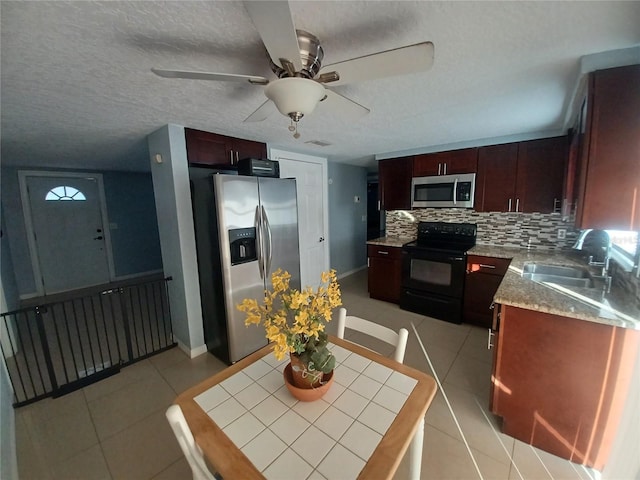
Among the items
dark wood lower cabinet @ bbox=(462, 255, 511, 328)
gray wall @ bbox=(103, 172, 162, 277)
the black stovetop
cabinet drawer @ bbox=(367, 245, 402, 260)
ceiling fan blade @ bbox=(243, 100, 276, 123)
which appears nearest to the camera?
ceiling fan blade @ bbox=(243, 100, 276, 123)

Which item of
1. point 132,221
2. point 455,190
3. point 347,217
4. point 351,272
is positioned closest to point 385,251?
point 455,190

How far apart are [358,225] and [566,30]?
4.23m

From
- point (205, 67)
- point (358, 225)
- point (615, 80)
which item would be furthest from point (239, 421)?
point (358, 225)

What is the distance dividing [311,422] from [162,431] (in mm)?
1438

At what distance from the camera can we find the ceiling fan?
750 mm

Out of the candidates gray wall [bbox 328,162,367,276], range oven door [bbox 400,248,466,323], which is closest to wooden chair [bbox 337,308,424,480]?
range oven door [bbox 400,248,466,323]

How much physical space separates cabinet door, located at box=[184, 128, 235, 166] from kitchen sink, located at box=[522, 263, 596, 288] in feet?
9.65

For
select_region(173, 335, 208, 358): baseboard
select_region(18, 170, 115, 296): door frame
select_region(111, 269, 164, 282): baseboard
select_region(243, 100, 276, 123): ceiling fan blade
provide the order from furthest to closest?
1. select_region(111, 269, 164, 282): baseboard
2. select_region(18, 170, 115, 296): door frame
3. select_region(173, 335, 208, 358): baseboard
4. select_region(243, 100, 276, 123): ceiling fan blade

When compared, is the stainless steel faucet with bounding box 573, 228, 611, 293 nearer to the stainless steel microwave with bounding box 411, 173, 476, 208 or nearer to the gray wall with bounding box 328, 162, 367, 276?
the stainless steel microwave with bounding box 411, 173, 476, 208

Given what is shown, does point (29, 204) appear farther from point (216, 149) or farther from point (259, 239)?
point (259, 239)

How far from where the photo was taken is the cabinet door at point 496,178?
2.80m

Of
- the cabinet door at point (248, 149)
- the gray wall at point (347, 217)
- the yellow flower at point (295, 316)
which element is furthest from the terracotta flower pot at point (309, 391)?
the gray wall at point (347, 217)

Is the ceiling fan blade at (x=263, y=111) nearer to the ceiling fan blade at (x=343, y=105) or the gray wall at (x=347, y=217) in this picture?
the ceiling fan blade at (x=343, y=105)

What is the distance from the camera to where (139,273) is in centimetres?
531
